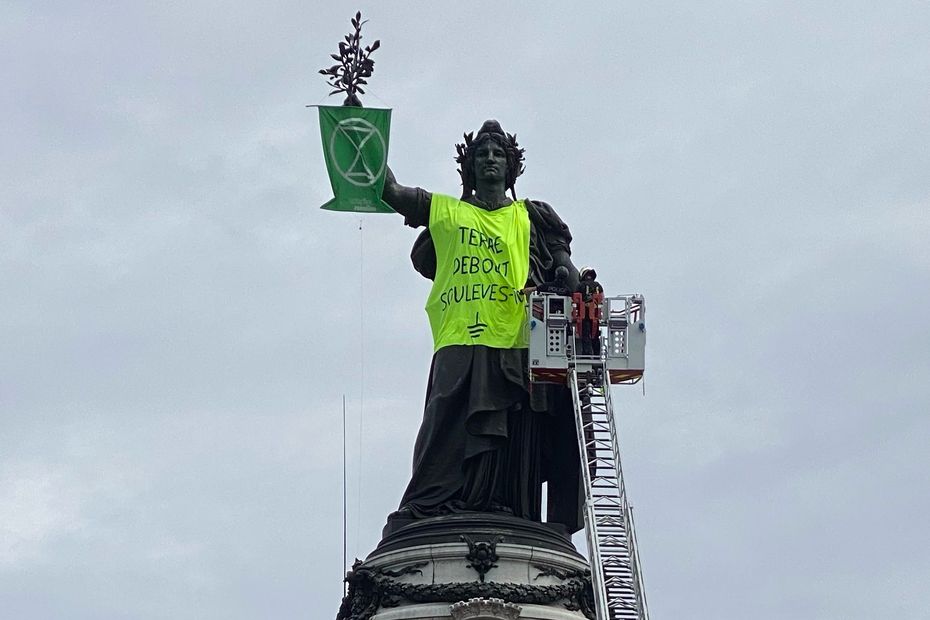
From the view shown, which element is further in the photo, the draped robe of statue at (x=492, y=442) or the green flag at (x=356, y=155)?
the green flag at (x=356, y=155)

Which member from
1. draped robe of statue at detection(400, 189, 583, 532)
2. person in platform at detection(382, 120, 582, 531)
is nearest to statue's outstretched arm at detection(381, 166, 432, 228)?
person in platform at detection(382, 120, 582, 531)

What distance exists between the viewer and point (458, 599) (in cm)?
4997

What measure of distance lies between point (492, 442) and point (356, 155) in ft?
26.0

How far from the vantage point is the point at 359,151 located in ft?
180

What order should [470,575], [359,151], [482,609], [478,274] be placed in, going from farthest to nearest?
[359,151] → [478,274] → [470,575] → [482,609]

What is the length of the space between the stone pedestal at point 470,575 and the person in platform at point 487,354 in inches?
47.7

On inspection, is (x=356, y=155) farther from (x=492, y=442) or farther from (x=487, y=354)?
(x=492, y=442)

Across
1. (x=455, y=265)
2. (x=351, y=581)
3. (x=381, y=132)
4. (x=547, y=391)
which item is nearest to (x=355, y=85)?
(x=381, y=132)

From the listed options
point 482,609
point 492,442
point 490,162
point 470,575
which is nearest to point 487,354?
point 492,442

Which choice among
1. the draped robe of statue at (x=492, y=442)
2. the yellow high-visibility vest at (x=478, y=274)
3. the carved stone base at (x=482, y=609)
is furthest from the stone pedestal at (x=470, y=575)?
the yellow high-visibility vest at (x=478, y=274)

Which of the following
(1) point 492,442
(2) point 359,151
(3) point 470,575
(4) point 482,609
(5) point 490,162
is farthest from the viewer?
(5) point 490,162

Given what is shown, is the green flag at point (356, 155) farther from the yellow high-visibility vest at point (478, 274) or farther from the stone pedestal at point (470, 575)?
the stone pedestal at point (470, 575)

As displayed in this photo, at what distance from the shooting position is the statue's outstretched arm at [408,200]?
5506 centimetres

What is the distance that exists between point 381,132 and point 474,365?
6.26 metres
